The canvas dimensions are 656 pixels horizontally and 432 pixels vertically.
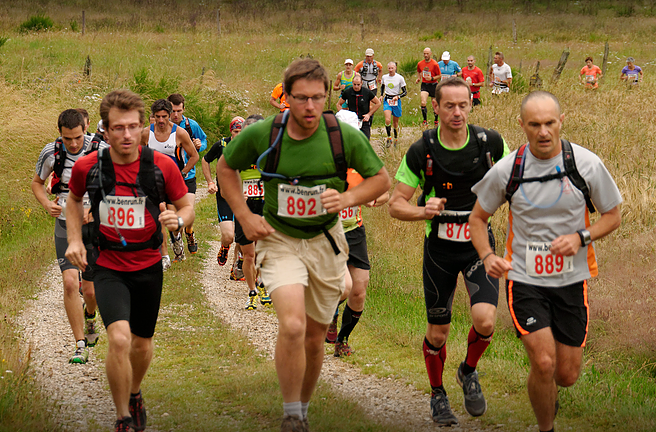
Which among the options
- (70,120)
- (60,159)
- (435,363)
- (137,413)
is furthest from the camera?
(60,159)

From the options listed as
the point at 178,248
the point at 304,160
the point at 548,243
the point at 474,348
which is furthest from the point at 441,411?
the point at 178,248

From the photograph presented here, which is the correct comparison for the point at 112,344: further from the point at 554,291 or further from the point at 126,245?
the point at 554,291

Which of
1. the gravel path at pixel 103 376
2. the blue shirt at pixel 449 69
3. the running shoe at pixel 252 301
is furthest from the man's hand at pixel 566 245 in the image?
the blue shirt at pixel 449 69

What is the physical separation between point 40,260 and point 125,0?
4513cm

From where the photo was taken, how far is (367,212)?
1309cm

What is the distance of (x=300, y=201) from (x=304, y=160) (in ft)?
0.81

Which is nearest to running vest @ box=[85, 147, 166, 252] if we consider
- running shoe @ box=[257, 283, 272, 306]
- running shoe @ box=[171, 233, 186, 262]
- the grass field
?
the grass field

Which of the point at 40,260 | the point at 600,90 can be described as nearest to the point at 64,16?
the point at 600,90

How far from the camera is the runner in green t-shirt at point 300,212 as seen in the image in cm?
422

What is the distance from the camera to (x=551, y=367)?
4.28m

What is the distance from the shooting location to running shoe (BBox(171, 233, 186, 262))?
1055cm

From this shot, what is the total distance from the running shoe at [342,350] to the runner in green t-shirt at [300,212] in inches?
97.4

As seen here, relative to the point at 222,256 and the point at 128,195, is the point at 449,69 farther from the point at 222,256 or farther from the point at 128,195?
the point at 128,195

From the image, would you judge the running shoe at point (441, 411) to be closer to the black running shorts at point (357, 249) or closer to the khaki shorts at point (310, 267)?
the khaki shorts at point (310, 267)
